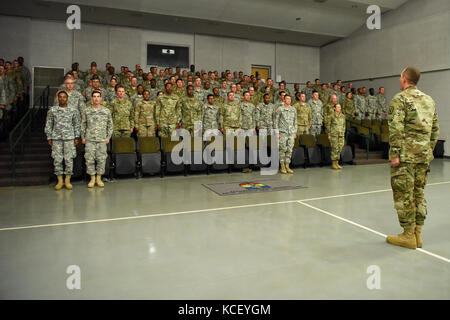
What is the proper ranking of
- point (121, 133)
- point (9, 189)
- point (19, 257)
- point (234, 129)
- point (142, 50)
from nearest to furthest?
1. point (19, 257)
2. point (9, 189)
3. point (121, 133)
4. point (234, 129)
5. point (142, 50)

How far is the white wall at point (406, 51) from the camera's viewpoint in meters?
10.7

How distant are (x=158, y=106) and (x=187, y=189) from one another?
8.15 ft

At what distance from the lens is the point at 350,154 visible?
29.2ft

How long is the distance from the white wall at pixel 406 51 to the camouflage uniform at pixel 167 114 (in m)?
8.76

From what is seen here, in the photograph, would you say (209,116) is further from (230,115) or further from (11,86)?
(11,86)

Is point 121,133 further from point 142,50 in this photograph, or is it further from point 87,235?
point 142,50

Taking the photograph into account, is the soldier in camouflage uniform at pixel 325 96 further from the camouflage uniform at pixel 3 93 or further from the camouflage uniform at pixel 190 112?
the camouflage uniform at pixel 3 93

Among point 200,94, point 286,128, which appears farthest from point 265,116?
point 200,94

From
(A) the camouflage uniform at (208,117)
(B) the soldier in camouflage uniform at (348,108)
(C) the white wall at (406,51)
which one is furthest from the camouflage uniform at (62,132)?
(C) the white wall at (406,51)

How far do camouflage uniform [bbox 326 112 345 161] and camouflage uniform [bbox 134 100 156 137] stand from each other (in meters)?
4.28

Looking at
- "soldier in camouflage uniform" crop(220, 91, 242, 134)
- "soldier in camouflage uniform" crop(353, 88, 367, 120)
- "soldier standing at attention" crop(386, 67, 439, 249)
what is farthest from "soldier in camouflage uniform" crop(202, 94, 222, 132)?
"soldier in camouflage uniform" crop(353, 88, 367, 120)

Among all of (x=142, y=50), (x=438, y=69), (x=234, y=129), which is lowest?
(x=234, y=129)

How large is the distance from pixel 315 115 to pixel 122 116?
5.19 metres
